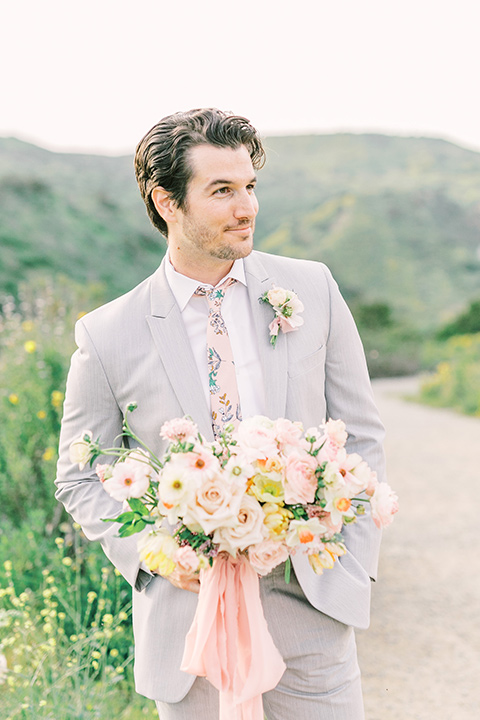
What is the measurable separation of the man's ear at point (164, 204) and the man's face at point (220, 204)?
0.10 meters

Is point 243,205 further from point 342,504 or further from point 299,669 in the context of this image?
point 299,669

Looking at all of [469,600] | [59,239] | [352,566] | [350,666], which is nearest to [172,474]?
[352,566]

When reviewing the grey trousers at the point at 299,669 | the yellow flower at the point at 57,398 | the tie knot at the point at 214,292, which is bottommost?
the yellow flower at the point at 57,398

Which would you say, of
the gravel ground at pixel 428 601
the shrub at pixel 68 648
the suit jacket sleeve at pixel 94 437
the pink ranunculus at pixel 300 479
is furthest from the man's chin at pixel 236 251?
the gravel ground at pixel 428 601

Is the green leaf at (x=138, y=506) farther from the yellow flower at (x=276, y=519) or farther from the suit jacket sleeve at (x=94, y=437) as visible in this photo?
the suit jacket sleeve at (x=94, y=437)

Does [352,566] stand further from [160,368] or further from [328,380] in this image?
[160,368]

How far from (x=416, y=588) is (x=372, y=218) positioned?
32281mm

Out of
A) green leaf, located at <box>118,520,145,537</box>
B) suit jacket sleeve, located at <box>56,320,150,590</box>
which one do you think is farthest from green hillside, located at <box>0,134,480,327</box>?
green leaf, located at <box>118,520,145,537</box>

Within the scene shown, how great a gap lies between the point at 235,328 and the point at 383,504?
0.79 metres

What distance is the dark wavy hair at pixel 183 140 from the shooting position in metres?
2.15

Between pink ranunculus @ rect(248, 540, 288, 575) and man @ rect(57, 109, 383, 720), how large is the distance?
44cm

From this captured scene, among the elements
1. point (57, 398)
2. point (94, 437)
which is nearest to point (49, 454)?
point (57, 398)

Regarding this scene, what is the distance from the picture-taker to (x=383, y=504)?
5.24 ft

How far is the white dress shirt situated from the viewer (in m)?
2.12
